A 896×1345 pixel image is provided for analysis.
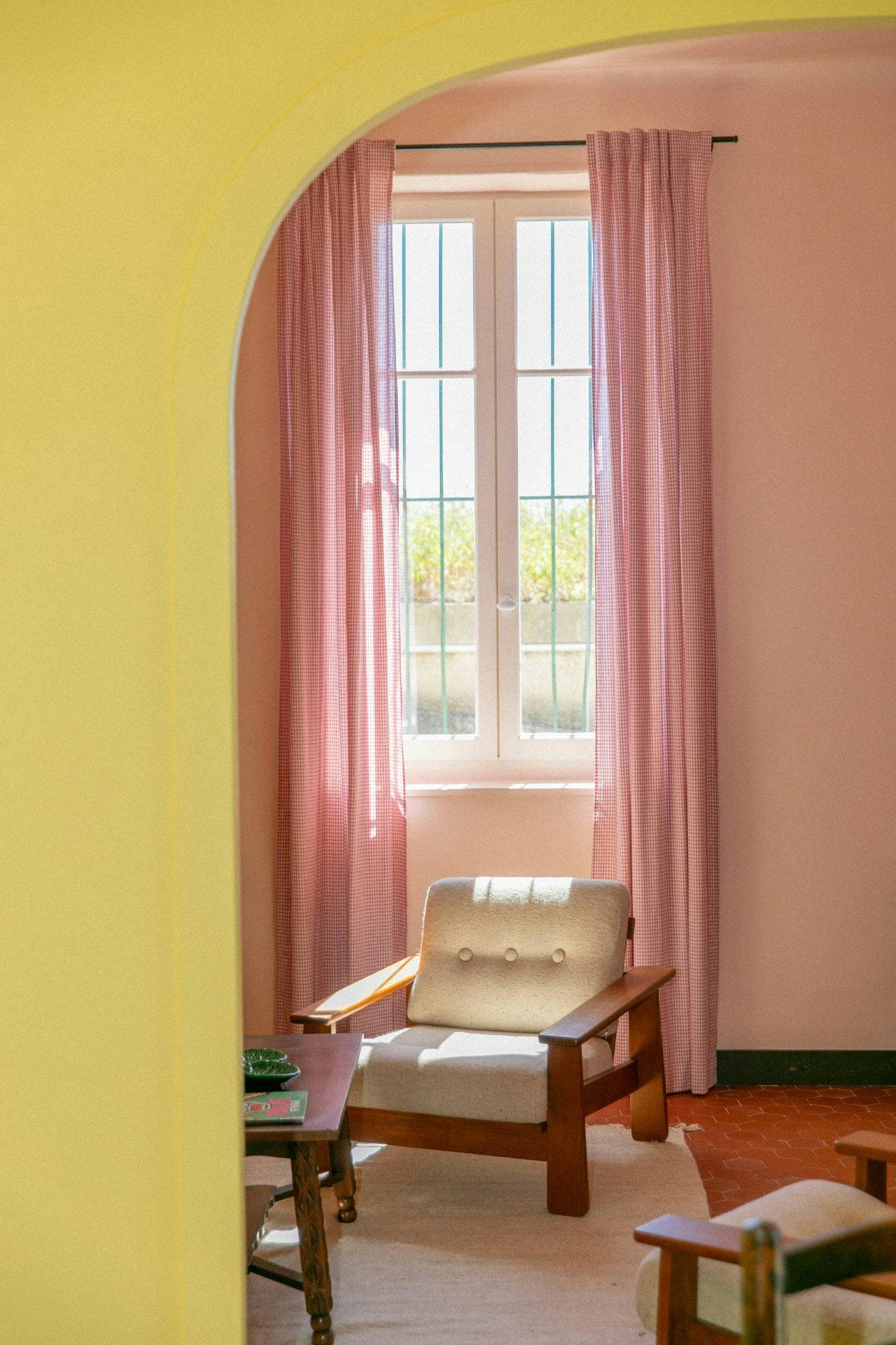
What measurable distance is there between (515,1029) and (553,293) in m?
2.58

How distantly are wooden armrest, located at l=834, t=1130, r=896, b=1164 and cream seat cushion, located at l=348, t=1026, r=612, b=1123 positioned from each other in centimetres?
89

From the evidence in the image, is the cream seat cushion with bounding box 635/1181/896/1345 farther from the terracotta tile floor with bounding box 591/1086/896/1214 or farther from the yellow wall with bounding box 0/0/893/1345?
the terracotta tile floor with bounding box 591/1086/896/1214

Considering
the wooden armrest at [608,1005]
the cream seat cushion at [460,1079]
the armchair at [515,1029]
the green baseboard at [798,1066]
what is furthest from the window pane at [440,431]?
the green baseboard at [798,1066]

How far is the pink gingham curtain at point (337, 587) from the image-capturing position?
14.3ft

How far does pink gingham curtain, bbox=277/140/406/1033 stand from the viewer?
4344 mm

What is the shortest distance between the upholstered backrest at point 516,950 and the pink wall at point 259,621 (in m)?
0.75

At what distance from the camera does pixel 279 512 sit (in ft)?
14.6

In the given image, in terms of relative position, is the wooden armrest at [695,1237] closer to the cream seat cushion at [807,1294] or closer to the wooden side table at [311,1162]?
the cream seat cushion at [807,1294]

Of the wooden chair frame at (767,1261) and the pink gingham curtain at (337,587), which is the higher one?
the pink gingham curtain at (337,587)

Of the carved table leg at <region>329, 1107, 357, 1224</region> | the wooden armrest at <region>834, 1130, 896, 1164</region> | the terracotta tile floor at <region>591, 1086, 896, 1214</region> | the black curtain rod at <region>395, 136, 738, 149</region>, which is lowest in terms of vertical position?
the terracotta tile floor at <region>591, 1086, 896, 1214</region>

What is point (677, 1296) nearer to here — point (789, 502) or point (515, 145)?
point (789, 502)


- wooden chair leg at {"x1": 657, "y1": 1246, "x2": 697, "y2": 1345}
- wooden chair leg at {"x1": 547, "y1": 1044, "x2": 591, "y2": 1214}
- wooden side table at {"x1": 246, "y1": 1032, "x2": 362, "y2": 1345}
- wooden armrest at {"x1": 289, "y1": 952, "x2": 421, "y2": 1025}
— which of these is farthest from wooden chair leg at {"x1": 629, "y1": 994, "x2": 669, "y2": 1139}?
wooden chair leg at {"x1": 657, "y1": 1246, "x2": 697, "y2": 1345}

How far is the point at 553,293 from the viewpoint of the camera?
462cm

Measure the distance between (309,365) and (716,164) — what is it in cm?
155
